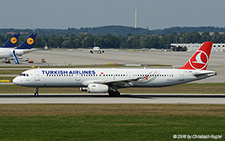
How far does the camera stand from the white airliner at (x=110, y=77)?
1971 inches

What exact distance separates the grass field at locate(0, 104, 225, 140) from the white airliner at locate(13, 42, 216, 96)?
865 cm

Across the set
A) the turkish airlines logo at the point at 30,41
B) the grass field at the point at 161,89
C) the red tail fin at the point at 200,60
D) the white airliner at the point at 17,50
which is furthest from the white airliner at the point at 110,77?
the turkish airlines logo at the point at 30,41

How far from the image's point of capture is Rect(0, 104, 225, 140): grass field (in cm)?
2692

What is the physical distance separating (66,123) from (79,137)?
5397 mm

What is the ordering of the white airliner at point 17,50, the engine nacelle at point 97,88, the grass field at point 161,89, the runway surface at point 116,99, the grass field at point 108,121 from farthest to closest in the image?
the white airliner at point 17,50, the grass field at point 161,89, the engine nacelle at point 97,88, the runway surface at point 116,99, the grass field at point 108,121

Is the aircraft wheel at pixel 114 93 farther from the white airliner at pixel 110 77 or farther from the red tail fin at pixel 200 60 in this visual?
the red tail fin at pixel 200 60

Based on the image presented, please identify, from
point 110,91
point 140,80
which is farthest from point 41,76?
point 140,80

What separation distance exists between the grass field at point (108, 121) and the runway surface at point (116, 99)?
3652 mm

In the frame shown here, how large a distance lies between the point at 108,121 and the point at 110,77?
1935 cm

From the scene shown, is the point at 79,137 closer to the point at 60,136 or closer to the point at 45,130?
the point at 60,136

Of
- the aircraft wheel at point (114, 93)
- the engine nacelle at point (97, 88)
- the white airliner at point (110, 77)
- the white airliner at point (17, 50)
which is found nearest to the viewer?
the engine nacelle at point (97, 88)

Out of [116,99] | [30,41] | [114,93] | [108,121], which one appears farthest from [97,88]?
[30,41]

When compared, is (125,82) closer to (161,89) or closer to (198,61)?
(198,61)

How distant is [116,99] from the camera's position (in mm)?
48344
